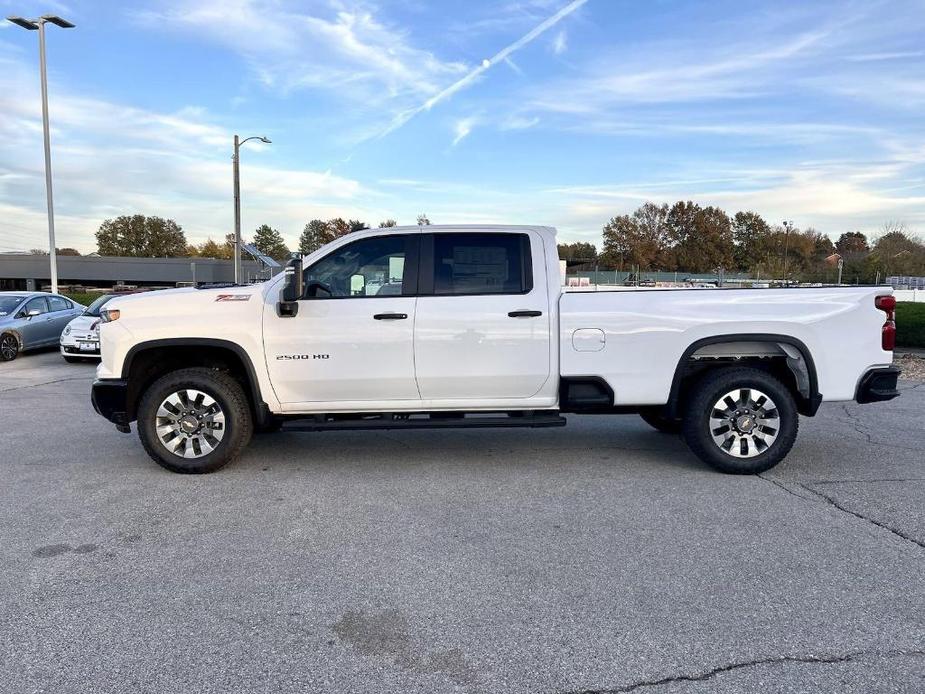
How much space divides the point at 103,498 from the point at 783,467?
562 cm

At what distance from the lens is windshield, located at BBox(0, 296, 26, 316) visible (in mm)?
13969

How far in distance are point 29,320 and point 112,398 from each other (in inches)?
415

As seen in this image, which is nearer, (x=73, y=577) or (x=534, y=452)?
(x=73, y=577)

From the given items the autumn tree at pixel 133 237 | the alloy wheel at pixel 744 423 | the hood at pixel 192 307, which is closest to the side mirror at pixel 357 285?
the hood at pixel 192 307

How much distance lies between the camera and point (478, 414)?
572 centimetres

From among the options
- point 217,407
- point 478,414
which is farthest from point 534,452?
point 217,407

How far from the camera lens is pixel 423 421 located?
554 cm

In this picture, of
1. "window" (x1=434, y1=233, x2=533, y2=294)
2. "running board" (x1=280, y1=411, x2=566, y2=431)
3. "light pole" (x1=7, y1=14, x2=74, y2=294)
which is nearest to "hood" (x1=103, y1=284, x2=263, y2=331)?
"running board" (x1=280, y1=411, x2=566, y2=431)

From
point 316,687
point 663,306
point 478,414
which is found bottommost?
point 316,687

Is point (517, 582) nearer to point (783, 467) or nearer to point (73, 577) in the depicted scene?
point (73, 577)

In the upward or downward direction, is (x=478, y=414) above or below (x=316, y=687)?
above

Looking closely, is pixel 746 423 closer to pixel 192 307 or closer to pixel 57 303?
pixel 192 307

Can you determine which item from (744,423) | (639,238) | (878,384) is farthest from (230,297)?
(639,238)

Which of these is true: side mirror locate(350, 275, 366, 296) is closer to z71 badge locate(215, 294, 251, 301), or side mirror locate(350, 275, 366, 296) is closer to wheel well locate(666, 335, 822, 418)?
z71 badge locate(215, 294, 251, 301)
